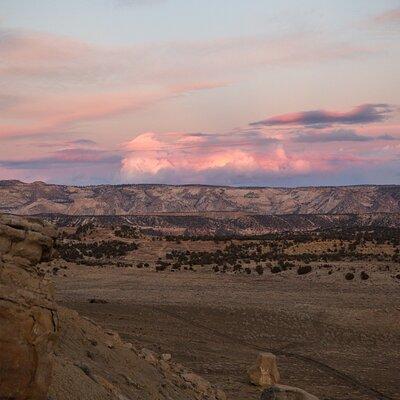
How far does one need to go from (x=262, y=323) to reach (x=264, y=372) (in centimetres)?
1234

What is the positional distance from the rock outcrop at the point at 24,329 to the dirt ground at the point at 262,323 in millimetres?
9172

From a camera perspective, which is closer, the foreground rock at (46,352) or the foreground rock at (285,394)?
the foreground rock at (46,352)

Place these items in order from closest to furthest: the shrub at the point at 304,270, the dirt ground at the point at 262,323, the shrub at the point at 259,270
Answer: the dirt ground at the point at 262,323
the shrub at the point at 304,270
the shrub at the point at 259,270

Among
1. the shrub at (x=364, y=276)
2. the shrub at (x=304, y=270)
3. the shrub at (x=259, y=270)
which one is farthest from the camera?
the shrub at (x=259, y=270)

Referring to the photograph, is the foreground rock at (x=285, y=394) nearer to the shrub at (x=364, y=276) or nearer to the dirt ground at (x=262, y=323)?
the dirt ground at (x=262, y=323)

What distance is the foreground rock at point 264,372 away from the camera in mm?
17406

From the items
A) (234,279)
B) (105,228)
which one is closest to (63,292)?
(234,279)

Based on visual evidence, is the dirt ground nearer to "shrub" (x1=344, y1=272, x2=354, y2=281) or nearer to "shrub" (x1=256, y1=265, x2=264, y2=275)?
"shrub" (x1=344, y1=272, x2=354, y2=281)

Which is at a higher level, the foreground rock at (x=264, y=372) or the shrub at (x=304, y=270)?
the foreground rock at (x=264, y=372)

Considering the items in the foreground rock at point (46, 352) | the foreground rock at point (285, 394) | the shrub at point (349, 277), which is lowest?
the shrub at point (349, 277)

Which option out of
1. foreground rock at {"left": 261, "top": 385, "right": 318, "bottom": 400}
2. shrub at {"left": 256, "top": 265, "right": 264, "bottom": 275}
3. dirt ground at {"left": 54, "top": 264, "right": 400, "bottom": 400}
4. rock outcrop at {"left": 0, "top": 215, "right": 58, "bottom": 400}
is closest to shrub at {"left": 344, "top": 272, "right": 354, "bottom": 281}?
dirt ground at {"left": 54, "top": 264, "right": 400, "bottom": 400}

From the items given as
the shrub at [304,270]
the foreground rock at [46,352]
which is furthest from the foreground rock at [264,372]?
the shrub at [304,270]

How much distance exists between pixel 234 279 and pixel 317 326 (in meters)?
19.1

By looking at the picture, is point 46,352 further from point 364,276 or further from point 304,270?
point 304,270
